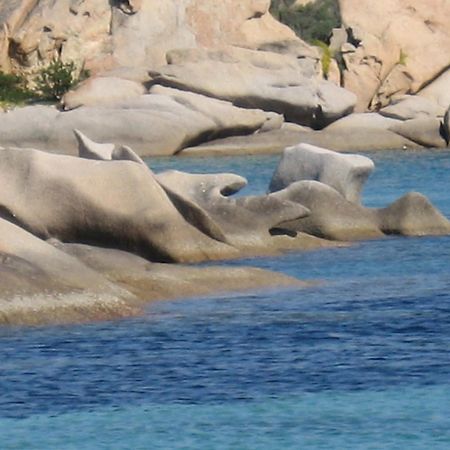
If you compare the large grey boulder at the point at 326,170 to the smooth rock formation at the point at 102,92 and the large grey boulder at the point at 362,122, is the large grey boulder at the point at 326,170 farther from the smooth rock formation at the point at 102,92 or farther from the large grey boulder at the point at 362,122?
the large grey boulder at the point at 362,122

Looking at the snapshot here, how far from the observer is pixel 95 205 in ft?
78.2

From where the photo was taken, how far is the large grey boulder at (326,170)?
29719 millimetres

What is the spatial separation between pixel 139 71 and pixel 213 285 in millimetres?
39094

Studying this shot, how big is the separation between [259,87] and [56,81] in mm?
8301

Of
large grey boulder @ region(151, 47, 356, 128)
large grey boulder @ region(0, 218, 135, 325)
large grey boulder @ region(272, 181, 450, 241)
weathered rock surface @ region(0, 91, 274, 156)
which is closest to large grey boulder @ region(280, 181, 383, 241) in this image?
large grey boulder @ region(272, 181, 450, 241)

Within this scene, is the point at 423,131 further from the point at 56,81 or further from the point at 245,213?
the point at 245,213

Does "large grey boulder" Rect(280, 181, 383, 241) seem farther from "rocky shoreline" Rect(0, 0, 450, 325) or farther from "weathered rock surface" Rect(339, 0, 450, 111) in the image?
"weathered rock surface" Rect(339, 0, 450, 111)

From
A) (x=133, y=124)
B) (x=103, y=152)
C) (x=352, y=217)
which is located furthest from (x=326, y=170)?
(x=133, y=124)

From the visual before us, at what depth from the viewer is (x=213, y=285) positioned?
21.0 metres

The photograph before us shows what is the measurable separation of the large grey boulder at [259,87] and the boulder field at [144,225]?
26.7m

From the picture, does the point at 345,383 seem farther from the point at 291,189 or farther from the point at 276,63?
the point at 276,63

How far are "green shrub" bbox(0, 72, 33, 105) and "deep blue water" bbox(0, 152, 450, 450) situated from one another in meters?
39.8

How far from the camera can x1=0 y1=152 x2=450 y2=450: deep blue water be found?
13.9 meters

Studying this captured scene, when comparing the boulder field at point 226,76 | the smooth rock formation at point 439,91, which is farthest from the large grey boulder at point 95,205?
the smooth rock formation at point 439,91
